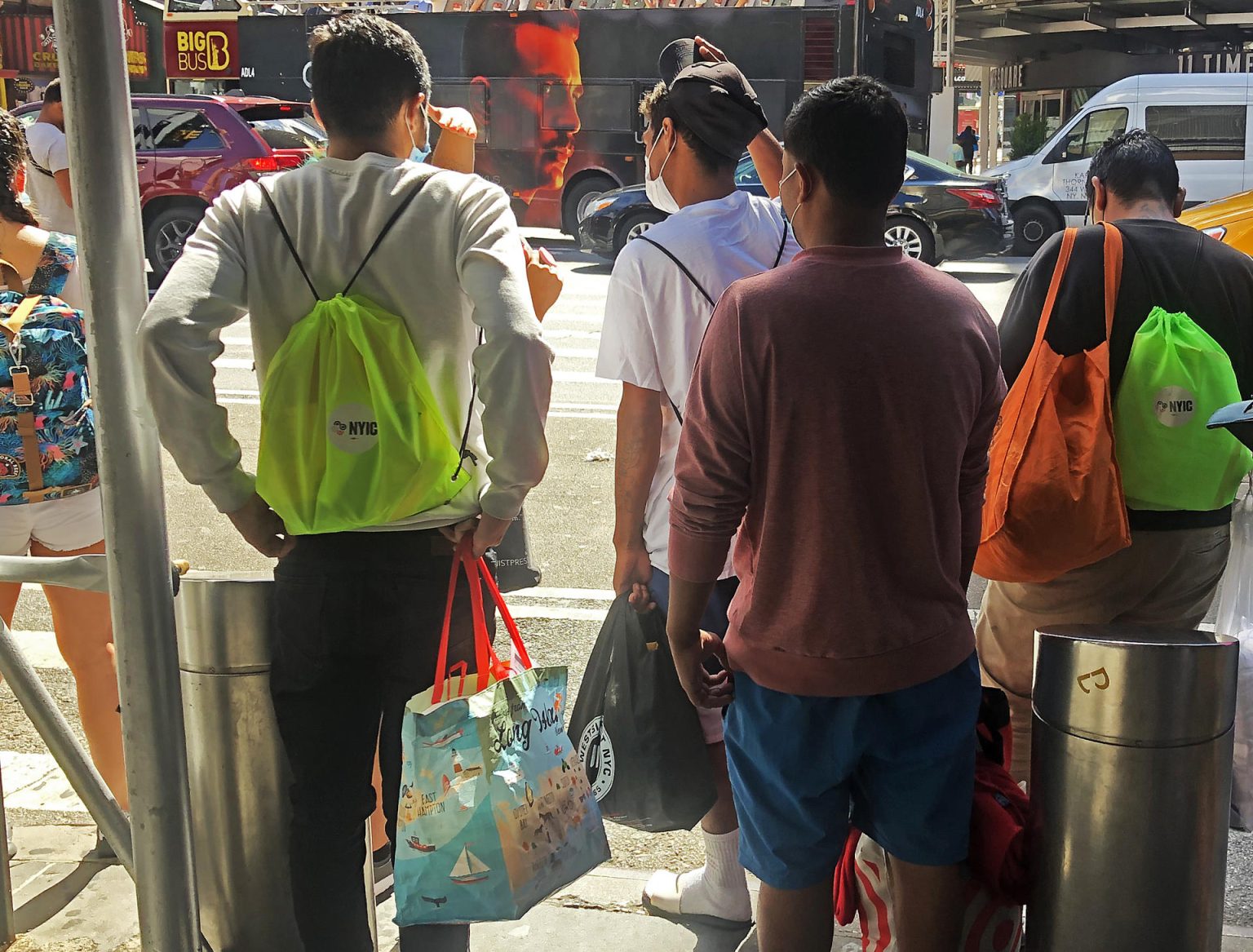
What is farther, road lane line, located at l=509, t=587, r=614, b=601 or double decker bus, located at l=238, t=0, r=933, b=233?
double decker bus, located at l=238, t=0, r=933, b=233

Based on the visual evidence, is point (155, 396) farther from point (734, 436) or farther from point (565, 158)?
point (565, 158)

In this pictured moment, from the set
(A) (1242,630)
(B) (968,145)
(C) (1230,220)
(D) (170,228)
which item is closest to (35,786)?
(A) (1242,630)

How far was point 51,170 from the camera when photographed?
5.81 metres

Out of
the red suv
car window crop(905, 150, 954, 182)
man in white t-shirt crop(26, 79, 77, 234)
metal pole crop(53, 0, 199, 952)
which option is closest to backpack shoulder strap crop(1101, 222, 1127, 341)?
metal pole crop(53, 0, 199, 952)

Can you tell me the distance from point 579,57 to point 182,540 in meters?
15.5

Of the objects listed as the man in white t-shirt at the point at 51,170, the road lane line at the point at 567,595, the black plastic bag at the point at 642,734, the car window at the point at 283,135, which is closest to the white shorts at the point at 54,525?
the black plastic bag at the point at 642,734

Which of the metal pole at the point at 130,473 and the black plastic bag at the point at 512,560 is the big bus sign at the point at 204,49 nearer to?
the black plastic bag at the point at 512,560

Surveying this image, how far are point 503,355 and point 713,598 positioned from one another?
0.91m

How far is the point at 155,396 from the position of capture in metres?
2.26

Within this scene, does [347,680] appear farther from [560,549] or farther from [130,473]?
[560,549]

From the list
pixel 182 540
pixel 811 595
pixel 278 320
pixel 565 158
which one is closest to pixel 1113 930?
pixel 811 595

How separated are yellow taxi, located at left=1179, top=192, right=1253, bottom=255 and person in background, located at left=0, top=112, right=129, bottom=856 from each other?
6.51 meters

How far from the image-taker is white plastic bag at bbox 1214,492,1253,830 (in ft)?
11.0

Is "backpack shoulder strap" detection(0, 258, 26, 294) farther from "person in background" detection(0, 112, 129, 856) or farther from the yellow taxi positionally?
the yellow taxi
